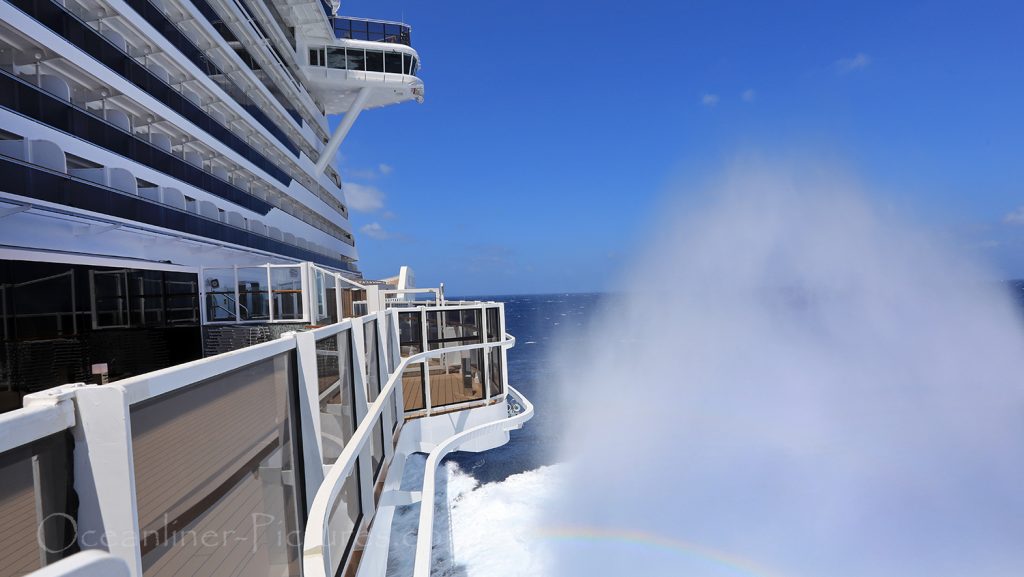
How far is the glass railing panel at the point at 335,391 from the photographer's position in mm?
3986

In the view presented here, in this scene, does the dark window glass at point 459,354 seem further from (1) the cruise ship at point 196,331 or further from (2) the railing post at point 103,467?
(2) the railing post at point 103,467

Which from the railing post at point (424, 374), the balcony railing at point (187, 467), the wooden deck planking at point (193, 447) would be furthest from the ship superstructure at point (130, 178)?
the wooden deck planking at point (193, 447)

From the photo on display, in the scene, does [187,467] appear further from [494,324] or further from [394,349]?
[494,324]

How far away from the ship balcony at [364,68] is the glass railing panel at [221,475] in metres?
29.0

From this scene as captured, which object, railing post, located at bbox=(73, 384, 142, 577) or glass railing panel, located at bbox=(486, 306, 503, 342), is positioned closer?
railing post, located at bbox=(73, 384, 142, 577)

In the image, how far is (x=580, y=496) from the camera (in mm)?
22719

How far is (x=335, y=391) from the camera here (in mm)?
4527

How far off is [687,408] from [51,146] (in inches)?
1393

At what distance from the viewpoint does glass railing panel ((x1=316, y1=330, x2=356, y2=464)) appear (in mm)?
3986

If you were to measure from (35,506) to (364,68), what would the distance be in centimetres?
3107

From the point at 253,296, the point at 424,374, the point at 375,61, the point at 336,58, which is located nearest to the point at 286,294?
the point at 253,296

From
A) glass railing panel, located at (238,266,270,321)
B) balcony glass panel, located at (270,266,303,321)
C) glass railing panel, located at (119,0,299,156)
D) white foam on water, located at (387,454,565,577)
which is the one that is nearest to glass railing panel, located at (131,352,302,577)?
balcony glass panel, located at (270,266,303,321)

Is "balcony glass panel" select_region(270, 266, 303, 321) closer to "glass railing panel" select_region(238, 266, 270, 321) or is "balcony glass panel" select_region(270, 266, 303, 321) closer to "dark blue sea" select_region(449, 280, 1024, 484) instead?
"glass railing panel" select_region(238, 266, 270, 321)

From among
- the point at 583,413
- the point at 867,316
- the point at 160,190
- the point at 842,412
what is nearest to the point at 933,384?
the point at 842,412
